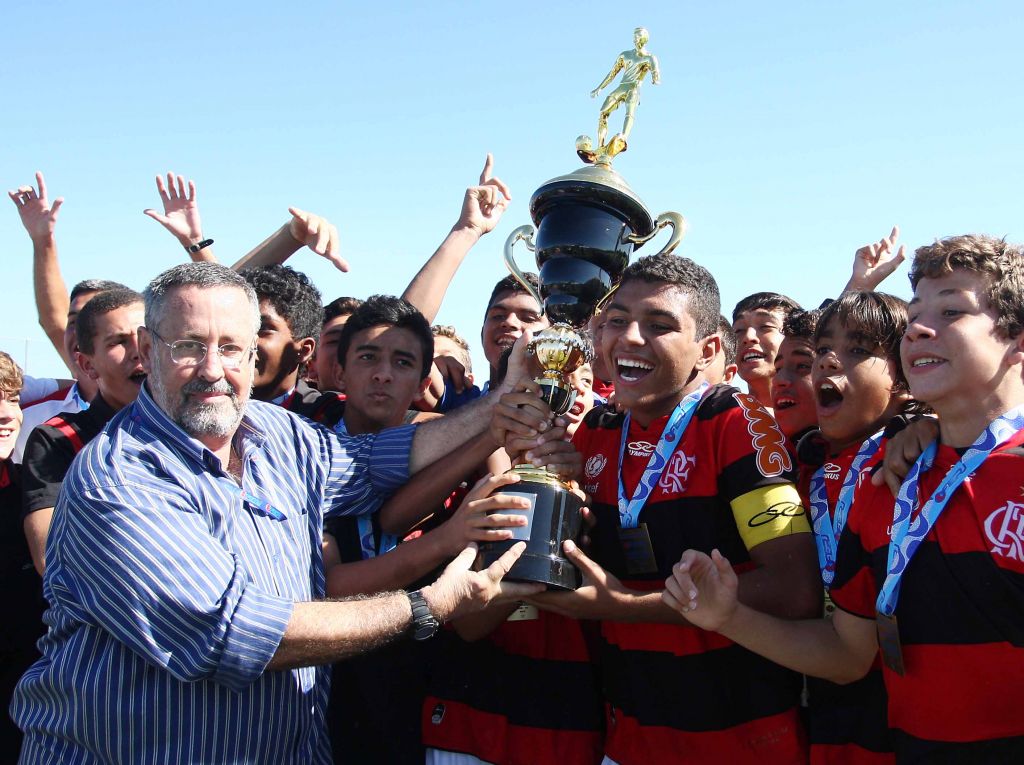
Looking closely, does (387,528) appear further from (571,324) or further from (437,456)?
(571,324)

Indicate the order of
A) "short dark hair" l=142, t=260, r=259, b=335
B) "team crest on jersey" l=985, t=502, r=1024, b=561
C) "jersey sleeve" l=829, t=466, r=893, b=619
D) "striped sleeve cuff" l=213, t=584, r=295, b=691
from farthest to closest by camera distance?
"short dark hair" l=142, t=260, r=259, b=335, "jersey sleeve" l=829, t=466, r=893, b=619, "striped sleeve cuff" l=213, t=584, r=295, b=691, "team crest on jersey" l=985, t=502, r=1024, b=561

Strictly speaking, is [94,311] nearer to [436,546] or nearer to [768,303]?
[436,546]

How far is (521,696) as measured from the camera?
352cm

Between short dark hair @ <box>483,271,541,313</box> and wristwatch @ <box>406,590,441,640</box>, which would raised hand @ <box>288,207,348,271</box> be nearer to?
short dark hair @ <box>483,271,541,313</box>

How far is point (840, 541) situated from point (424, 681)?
6.01 ft

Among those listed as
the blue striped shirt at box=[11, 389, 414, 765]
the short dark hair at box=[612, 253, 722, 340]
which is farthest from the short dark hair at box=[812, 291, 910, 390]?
the blue striped shirt at box=[11, 389, 414, 765]

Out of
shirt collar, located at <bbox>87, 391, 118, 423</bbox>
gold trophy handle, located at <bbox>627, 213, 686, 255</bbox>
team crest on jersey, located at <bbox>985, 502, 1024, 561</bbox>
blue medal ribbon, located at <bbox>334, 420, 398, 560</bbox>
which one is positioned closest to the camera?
team crest on jersey, located at <bbox>985, 502, 1024, 561</bbox>

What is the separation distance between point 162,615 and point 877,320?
115 inches

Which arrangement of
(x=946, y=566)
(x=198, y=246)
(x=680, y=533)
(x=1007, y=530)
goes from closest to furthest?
(x=1007, y=530) → (x=946, y=566) → (x=680, y=533) → (x=198, y=246)

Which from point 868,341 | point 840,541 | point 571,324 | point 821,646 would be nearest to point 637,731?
point 821,646

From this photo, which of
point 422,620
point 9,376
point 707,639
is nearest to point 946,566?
point 707,639

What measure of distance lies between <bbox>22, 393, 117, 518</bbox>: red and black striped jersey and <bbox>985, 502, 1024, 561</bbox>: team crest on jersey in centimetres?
326

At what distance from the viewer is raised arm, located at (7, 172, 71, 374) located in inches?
244

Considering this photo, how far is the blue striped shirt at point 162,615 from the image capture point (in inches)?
106
